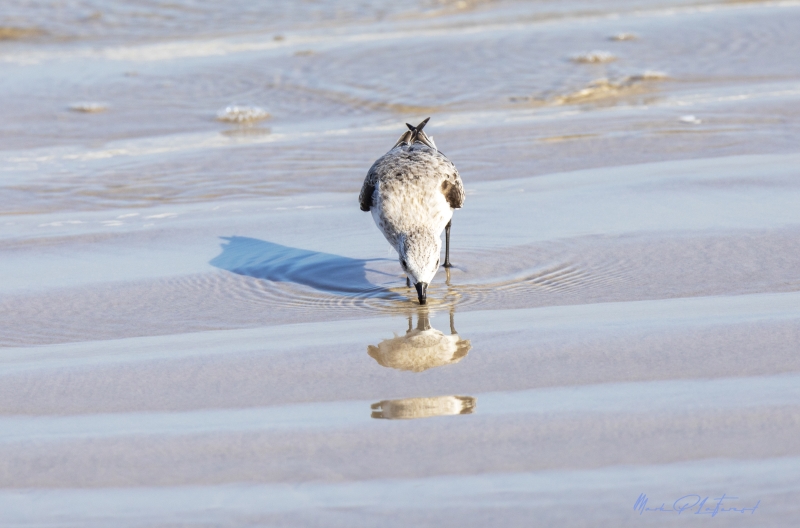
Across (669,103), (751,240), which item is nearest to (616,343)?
(751,240)

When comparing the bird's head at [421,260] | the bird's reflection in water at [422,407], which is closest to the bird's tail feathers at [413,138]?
the bird's head at [421,260]

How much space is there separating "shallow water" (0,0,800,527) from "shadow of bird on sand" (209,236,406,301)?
0.08 feet

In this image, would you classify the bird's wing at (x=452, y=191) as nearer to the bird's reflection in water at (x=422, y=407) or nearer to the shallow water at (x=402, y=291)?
the shallow water at (x=402, y=291)

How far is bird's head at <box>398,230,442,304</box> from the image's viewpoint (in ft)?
18.4

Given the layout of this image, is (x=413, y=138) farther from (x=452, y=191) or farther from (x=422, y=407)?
(x=422, y=407)

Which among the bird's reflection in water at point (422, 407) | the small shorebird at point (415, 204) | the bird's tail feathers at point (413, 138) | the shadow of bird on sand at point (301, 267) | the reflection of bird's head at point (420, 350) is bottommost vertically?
the bird's reflection in water at point (422, 407)

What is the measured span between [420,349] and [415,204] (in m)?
1.37

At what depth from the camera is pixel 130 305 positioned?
5934 millimetres

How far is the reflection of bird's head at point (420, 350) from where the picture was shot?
4.82 metres

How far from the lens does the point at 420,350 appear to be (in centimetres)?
507

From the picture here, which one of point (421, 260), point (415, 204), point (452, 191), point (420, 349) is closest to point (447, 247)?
point (452, 191)

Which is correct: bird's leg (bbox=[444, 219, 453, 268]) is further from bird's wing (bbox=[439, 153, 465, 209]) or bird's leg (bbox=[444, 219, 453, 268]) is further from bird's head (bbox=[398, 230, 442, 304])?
bird's head (bbox=[398, 230, 442, 304])

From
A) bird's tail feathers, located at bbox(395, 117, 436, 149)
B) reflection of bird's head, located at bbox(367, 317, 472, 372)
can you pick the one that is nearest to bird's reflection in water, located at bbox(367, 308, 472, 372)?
reflection of bird's head, located at bbox(367, 317, 472, 372)

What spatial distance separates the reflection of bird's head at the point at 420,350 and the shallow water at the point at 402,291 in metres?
0.02
